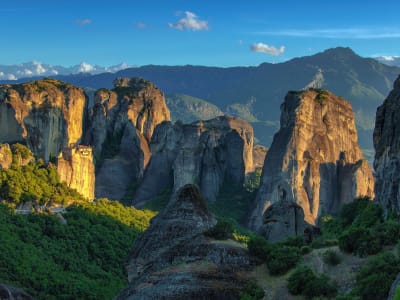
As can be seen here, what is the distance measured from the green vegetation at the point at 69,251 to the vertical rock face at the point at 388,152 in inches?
550

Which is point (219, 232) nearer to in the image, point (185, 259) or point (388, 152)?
point (185, 259)

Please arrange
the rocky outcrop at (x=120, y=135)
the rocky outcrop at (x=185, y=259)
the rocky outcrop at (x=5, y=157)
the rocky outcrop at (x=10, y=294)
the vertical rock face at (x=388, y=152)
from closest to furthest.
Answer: the rocky outcrop at (x=185, y=259), the rocky outcrop at (x=10, y=294), the vertical rock face at (x=388, y=152), the rocky outcrop at (x=5, y=157), the rocky outcrop at (x=120, y=135)

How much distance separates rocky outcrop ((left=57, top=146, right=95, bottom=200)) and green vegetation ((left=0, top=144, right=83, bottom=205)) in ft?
3.26

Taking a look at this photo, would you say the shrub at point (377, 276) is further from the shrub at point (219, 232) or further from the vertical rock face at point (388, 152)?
the vertical rock face at point (388, 152)

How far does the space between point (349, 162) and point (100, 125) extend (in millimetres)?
29132

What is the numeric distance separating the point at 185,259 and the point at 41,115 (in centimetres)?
5747

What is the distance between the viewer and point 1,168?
6494 centimetres

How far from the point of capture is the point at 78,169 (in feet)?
239

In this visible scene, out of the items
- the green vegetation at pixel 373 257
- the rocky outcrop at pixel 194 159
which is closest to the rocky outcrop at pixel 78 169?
the rocky outcrop at pixel 194 159

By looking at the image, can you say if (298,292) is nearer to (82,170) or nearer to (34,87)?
(82,170)

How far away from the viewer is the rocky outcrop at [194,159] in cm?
8625

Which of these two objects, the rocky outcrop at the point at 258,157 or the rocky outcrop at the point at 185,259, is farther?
the rocky outcrop at the point at 258,157

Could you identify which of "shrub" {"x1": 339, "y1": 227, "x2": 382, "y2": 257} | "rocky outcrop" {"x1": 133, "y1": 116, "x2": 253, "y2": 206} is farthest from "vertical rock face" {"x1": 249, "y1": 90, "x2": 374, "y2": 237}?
"shrub" {"x1": 339, "y1": 227, "x2": 382, "y2": 257}

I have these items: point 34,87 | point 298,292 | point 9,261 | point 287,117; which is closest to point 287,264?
point 298,292
